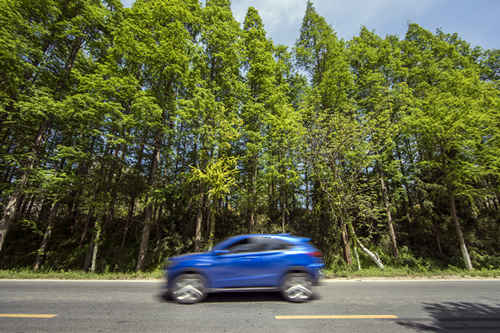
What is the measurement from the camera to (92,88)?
10547mm

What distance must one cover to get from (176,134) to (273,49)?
1107cm

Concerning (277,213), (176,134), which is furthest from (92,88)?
(277,213)

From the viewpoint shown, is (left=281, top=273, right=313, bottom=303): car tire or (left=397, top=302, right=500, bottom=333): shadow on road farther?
(left=281, top=273, right=313, bottom=303): car tire

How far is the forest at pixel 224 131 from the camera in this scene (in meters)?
11.0

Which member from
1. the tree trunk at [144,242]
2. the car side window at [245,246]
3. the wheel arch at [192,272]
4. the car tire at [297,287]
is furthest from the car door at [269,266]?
the tree trunk at [144,242]

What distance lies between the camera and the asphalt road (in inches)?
144

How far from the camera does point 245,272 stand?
507 cm

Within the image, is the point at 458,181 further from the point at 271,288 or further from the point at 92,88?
the point at 92,88

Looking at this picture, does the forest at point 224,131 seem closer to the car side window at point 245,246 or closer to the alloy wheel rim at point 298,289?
the car side window at point 245,246

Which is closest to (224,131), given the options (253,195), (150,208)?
(253,195)

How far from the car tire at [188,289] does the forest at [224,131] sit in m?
5.99

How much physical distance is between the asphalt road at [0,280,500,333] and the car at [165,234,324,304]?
0.30m

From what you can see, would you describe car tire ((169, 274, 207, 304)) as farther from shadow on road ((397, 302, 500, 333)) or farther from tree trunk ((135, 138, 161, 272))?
tree trunk ((135, 138, 161, 272))

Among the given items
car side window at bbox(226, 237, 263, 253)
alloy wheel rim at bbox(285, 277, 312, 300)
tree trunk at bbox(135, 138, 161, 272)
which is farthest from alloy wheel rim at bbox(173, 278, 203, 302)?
tree trunk at bbox(135, 138, 161, 272)
